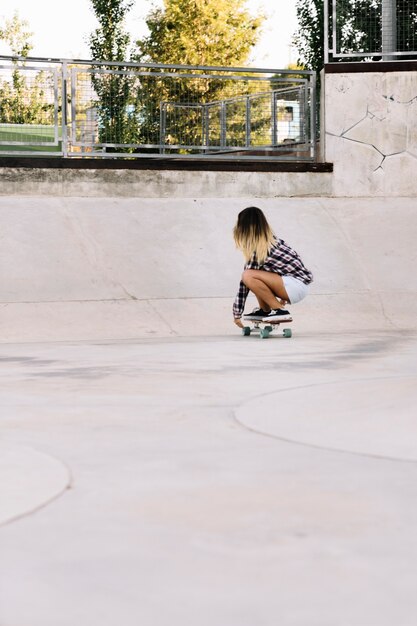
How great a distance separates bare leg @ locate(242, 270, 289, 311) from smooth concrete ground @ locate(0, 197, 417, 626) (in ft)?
1.46

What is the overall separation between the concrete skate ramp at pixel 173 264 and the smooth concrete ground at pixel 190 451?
1.5 inches

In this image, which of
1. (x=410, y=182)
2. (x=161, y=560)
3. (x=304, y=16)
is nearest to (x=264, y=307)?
(x=410, y=182)

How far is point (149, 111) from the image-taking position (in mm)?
15758

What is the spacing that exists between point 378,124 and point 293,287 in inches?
213

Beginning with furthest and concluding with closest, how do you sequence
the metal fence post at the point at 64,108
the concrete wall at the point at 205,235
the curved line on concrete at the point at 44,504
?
1. the metal fence post at the point at 64,108
2. the concrete wall at the point at 205,235
3. the curved line on concrete at the point at 44,504

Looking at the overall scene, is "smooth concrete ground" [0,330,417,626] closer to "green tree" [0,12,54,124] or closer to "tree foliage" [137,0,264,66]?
"green tree" [0,12,54,124]

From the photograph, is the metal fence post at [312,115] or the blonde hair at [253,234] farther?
the metal fence post at [312,115]

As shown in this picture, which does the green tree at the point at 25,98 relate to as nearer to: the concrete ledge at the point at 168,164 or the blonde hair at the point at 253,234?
the concrete ledge at the point at 168,164

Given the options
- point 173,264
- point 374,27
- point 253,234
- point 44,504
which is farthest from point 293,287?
point 44,504

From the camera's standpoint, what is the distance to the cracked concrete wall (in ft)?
51.0

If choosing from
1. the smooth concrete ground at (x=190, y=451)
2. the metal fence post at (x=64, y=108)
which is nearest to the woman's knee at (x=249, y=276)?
the smooth concrete ground at (x=190, y=451)

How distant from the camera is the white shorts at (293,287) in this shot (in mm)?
11000

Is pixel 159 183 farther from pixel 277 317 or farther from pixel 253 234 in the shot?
pixel 277 317

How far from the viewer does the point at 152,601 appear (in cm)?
282
